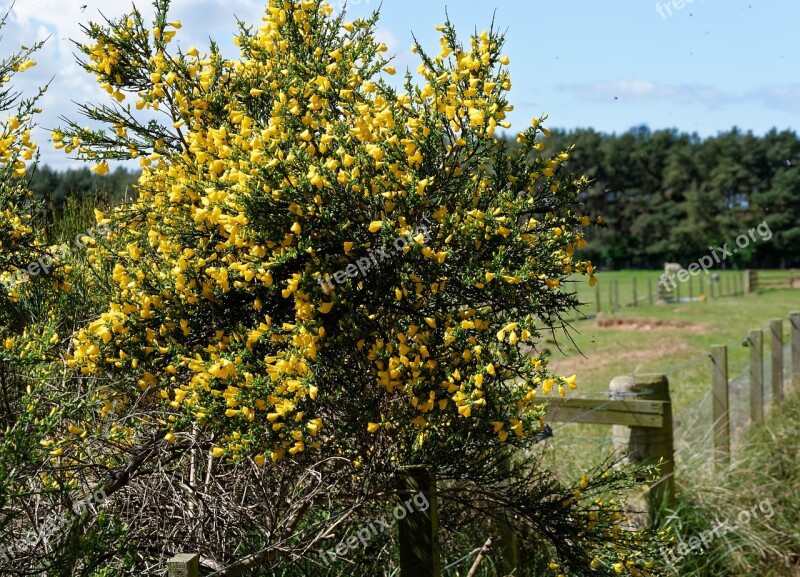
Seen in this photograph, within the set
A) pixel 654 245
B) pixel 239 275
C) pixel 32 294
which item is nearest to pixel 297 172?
pixel 239 275

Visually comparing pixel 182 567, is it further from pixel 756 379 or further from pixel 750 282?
pixel 750 282

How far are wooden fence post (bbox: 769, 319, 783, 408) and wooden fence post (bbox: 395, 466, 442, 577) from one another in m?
6.10

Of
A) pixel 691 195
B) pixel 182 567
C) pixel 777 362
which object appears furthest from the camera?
pixel 691 195

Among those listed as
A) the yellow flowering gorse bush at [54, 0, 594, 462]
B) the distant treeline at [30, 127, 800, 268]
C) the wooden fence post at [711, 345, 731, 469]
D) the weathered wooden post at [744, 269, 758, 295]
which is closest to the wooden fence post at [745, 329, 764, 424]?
the wooden fence post at [711, 345, 731, 469]

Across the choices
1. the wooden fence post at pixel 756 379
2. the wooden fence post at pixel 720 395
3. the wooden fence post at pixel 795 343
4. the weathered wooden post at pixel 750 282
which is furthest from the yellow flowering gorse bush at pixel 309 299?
the weathered wooden post at pixel 750 282

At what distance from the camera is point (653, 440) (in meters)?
6.52

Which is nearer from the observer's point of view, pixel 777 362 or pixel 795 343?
pixel 777 362

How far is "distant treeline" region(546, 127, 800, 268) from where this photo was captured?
263ft

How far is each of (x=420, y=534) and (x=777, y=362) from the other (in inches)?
263

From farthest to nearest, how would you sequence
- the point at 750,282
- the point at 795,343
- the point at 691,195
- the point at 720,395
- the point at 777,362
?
1. the point at 691,195
2. the point at 750,282
3. the point at 795,343
4. the point at 777,362
5. the point at 720,395

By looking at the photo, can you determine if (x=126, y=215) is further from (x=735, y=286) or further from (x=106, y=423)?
(x=735, y=286)

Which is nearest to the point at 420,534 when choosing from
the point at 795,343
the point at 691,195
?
the point at 795,343

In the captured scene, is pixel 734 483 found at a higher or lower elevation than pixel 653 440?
lower

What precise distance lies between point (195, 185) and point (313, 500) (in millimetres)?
1769
